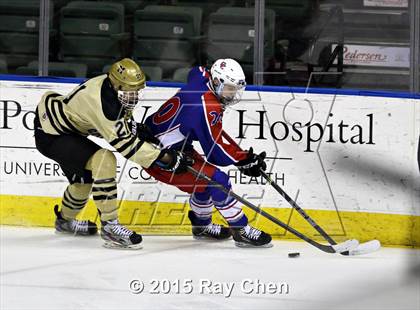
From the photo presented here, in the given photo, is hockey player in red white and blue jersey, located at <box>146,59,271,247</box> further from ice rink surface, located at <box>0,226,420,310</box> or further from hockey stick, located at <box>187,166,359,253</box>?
ice rink surface, located at <box>0,226,420,310</box>

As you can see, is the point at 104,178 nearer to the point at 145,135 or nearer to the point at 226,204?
the point at 145,135

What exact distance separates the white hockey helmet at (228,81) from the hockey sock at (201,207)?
509mm

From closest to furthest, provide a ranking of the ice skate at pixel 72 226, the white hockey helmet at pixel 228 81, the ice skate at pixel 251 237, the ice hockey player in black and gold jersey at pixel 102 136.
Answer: the ice hockey player in black and gold jersey at pixel 102 136, the white hockey helmet at pixel 228 81, the ice skate at pixel 251 237, the ice skate at pixel 72 226

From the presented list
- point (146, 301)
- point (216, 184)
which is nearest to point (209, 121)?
point (216, 184)

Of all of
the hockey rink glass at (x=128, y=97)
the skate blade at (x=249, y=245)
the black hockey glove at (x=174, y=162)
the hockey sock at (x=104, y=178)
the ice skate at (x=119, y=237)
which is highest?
the hockey rink glass at (x=128, y=97)

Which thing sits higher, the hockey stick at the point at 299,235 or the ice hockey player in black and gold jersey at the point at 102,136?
the ice hockey player in black and gold jersey at the point at 102,136

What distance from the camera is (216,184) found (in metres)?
5.08

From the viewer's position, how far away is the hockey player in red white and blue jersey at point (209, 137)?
16.5 feet

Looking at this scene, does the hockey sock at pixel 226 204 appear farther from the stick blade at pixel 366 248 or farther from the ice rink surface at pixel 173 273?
the stick blade at pixel 366 248

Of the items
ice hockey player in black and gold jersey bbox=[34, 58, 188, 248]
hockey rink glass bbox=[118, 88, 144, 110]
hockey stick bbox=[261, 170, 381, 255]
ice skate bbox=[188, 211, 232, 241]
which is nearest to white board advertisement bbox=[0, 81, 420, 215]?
hockey stick bbox=[261, 170, 381, 255]

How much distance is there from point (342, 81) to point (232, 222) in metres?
0.98

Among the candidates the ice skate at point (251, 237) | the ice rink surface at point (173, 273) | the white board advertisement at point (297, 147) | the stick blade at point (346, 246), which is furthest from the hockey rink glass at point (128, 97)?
the stick blade at point (346, 246)

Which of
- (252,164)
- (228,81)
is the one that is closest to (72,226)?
(252,164)

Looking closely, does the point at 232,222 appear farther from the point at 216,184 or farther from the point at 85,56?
the point at 85,56
